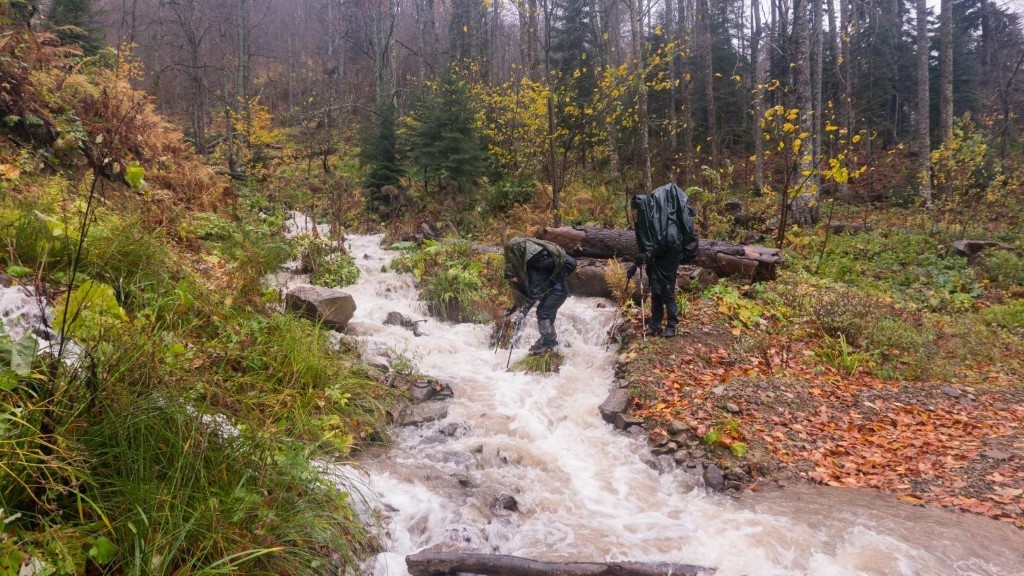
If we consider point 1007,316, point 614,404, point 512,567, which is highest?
point 1007,316

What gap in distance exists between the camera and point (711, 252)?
877 centimetres

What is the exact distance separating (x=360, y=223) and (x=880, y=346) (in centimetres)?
1200

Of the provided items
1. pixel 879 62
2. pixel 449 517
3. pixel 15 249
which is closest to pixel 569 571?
pixel 449 517

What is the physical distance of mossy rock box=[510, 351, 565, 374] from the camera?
270 inches

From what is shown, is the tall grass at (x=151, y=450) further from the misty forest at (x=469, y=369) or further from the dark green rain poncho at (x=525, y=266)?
the dark green rain poncho at (x=525, y=266)

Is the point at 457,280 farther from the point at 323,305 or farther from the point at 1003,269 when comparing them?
the point at 1003,269

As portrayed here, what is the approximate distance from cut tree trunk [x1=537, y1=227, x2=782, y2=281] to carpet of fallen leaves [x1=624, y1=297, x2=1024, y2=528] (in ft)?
6.82

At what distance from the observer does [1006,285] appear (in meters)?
8.70

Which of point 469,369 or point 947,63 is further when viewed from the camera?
point 947,63

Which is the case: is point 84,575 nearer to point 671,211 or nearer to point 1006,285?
point 671,211

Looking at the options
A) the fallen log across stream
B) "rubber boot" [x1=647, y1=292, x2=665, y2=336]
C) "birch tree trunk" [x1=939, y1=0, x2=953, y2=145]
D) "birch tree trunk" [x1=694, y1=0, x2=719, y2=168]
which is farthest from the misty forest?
"birch tree trunk" [x1=694, y1=0, x2=719, y2=168]

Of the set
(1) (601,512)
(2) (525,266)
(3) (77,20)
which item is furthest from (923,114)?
(3) (77,20)

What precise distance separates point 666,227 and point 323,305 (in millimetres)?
4732

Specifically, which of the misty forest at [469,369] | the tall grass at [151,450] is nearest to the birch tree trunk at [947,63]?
the misty forest at [469,369]
